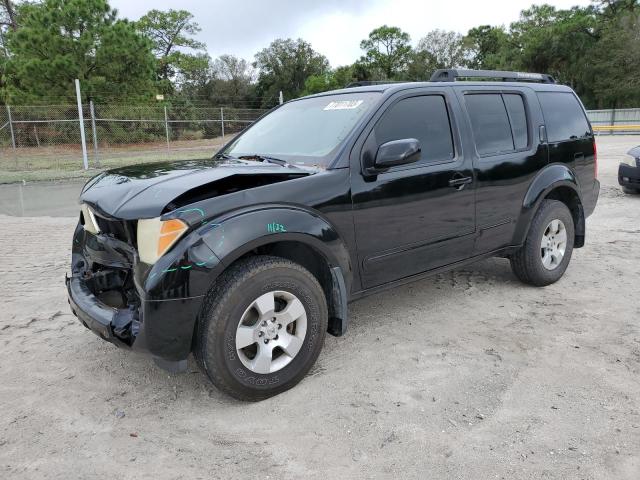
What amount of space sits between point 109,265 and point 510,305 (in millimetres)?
3233

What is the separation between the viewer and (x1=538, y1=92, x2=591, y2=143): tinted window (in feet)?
16.1

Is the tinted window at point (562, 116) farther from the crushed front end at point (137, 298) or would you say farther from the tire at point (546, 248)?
the crushed front end at point (137, 298)

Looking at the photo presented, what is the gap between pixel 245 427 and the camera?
2861mm

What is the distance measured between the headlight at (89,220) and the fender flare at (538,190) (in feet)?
11.0

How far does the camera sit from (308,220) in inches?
125

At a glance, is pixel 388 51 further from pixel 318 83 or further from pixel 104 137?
pixel 104 137

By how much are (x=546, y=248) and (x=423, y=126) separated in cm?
195

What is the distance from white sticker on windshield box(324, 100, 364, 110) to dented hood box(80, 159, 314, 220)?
713mm

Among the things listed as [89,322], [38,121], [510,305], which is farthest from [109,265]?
[38,121]

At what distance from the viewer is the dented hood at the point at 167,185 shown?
2.87 metres

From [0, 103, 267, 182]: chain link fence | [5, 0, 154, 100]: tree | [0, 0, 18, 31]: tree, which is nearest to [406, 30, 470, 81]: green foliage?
[0, 0, 18, 31]: tree

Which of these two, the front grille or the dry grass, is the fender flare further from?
the dry grass

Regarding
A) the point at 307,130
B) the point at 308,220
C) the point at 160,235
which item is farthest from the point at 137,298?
the point at 307,130

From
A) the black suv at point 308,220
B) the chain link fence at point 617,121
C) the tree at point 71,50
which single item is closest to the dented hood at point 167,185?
the black suv at point 308,220
